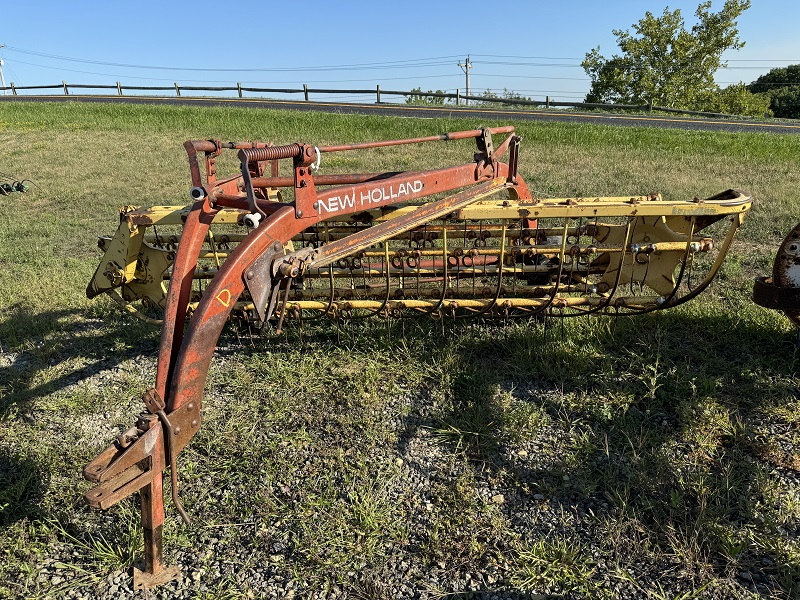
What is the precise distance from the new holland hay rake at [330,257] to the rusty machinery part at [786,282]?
34cm

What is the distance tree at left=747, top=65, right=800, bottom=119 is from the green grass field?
3933cm

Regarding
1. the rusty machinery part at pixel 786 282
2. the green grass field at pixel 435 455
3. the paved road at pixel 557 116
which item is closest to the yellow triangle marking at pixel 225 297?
the green grass field at pixel 435 455

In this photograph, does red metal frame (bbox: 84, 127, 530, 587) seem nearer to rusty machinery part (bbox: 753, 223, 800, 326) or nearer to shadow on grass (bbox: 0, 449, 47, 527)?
shadow on grass (bbox: 0, 449, 47, 527)

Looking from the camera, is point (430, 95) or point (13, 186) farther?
point (430, 95)

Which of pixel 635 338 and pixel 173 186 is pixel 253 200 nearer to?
pixel 635 338

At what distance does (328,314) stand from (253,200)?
167 centimetres

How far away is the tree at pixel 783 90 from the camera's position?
36.2m

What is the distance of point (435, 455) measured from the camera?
10.7 ft

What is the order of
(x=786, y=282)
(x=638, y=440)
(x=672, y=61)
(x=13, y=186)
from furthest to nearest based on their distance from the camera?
(x=672, y=61)
(x=13, y=186)
(x=786, y=282)
(x=638, y=440)

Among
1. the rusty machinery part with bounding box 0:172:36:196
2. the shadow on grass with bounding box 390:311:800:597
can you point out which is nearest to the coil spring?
the shadow on grass with bounding box 390:311:800:597

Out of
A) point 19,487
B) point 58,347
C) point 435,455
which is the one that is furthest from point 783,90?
point 19,487

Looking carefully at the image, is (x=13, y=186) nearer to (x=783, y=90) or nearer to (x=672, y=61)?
(x=672, y=61)

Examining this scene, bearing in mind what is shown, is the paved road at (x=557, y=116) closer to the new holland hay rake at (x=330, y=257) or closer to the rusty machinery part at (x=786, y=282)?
the new holland hay rake at (x=330, y=257)

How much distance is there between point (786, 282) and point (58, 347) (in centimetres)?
555
